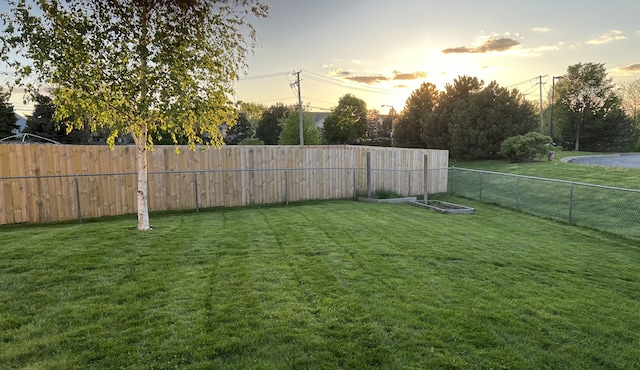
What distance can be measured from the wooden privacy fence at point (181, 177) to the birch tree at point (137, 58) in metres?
3.19

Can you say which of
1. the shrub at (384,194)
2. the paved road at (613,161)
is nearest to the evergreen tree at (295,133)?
the paved road at (613,161)

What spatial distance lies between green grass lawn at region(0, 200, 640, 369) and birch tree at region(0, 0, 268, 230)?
223 centimetres

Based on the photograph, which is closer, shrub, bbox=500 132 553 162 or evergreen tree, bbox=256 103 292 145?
shrub, bbox=500 132 553 162

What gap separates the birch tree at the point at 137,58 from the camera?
6.15 metres

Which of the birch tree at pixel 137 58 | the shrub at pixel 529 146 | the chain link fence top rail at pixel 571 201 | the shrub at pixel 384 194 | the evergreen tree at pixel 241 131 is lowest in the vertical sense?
the chain link fence top rail at pixel 571 201

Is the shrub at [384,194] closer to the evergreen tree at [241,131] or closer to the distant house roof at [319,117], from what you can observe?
the evergreen tree at [241,131]

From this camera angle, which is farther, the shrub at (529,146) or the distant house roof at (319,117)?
the distant house roof at (319,117)

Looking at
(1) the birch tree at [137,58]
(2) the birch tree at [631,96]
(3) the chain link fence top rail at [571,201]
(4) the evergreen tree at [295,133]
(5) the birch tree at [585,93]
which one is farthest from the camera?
(2) the birch tree at [631,96]

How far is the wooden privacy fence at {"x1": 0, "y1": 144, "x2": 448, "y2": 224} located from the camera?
927cm

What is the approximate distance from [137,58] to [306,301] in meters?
5.55

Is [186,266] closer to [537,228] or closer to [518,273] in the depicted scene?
[518,273]

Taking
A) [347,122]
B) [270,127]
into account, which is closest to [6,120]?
[270,127]

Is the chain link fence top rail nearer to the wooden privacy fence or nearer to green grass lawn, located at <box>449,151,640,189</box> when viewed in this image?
green grass lawn, located at <box>449,151,640,189</box>

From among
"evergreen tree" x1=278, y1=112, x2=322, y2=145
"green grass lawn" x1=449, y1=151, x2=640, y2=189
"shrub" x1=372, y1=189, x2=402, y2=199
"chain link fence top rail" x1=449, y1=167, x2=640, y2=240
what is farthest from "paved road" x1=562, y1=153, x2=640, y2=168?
"evergreen tree" x1=278, y1=112, x2=322, y2=145
